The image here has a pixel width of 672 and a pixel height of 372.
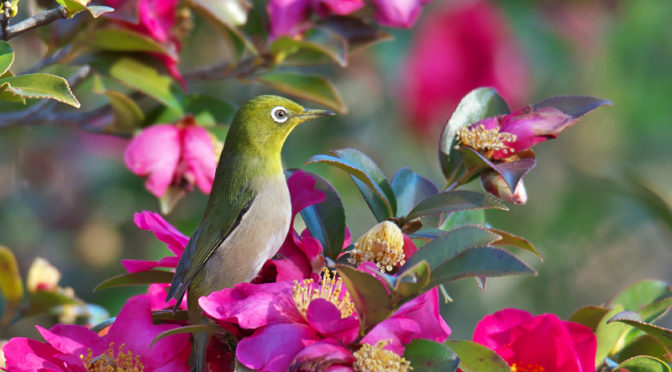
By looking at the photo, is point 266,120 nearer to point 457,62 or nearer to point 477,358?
point 477,358

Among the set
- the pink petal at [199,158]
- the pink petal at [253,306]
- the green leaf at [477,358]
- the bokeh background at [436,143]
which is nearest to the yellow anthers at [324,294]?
the pink petal at [253,306]

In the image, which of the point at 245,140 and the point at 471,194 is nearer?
the point at 471,194

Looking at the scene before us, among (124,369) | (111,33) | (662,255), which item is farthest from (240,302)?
(662,255)

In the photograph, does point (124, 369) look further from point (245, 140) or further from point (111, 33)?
point (111, 33)

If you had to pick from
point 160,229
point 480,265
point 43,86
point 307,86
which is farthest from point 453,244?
point 307,86

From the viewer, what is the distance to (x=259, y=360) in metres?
0.82

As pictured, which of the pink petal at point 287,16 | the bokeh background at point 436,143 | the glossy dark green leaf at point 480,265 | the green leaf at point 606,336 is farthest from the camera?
the bokeh background at point 436,143

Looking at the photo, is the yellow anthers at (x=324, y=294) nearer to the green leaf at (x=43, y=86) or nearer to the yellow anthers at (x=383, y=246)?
the yellow anthers at (x=383, y=246)

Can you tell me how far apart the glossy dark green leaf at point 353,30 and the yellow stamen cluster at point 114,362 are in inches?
29.3

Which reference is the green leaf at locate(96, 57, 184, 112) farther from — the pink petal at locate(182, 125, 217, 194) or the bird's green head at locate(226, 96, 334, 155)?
the bird's green head at locate(226, 96, 334, 155)

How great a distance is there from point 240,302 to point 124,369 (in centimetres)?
17

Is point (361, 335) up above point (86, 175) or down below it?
above

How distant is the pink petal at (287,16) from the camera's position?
1476mm

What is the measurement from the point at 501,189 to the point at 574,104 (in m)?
0.13
